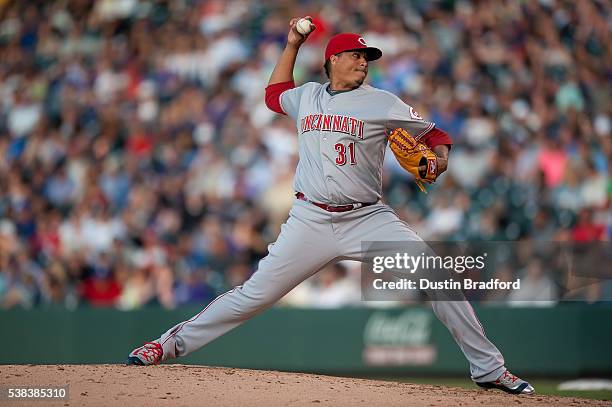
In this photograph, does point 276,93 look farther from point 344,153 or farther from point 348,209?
point 348,209

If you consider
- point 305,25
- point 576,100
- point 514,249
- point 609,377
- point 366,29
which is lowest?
point 609,377

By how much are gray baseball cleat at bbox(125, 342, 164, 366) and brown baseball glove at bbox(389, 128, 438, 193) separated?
164cm

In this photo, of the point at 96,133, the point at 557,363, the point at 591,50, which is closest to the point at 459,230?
the point at 557,363

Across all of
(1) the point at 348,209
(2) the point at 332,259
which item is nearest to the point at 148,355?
(2) the point at 332,259

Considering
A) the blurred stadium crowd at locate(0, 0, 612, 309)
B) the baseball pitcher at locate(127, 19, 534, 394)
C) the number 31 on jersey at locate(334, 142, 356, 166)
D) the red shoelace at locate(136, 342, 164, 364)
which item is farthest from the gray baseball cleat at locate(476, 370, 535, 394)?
the blurred stadium crowd at locate(0, 0, 612, 309)

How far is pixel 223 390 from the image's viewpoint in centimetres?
523

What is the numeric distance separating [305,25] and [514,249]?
420 centimetres

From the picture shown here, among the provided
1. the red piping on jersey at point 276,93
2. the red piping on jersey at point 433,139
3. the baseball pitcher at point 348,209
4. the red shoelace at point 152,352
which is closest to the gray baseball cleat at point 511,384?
the baseball pitcher at point 348,209

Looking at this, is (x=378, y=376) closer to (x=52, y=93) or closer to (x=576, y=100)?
(x=576, y=100)

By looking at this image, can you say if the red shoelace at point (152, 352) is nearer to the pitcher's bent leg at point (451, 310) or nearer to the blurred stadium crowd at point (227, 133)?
the pitcher's bent leg at point (451, 310)

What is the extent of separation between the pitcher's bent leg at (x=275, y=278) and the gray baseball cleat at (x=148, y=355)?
2.7 inches

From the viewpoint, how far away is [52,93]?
478 inches

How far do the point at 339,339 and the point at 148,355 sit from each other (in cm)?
425

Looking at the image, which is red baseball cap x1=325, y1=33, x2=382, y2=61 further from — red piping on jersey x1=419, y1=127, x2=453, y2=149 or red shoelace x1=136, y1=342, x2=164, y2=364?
red shoelace x1=136, y1=342, x2=164, y2=364
